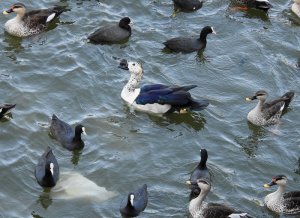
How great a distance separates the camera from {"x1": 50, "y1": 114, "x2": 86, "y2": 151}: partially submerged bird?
16266 mm

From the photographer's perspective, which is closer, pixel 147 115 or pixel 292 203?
pixel 292 203

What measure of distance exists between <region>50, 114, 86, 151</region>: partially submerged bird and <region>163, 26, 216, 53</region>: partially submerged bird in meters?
4.34

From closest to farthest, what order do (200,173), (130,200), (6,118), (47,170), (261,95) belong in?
(130,200), (47,170), (200,173), (6,118), (261,95)

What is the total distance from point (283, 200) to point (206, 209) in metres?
1.54

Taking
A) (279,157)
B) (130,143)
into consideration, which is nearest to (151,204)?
(130,143)

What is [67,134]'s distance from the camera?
16.4 metres

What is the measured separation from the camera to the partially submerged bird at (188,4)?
70.2ft

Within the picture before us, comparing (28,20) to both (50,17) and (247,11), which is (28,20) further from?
(247,11)

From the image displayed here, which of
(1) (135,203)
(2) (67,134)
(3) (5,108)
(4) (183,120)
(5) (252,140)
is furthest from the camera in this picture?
(4) (183,120)

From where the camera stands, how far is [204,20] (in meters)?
21.5

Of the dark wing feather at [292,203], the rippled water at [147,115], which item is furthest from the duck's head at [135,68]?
the dark wing feather at [292,203]

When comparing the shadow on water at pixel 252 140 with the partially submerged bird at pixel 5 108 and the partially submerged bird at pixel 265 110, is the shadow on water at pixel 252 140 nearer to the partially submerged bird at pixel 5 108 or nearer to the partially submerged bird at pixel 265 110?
the partially submerged bird at pixel 265 110

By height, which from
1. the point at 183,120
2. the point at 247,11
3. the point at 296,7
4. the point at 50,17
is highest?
the point at 50,17

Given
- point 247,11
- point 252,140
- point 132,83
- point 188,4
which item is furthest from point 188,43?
point 252,140
